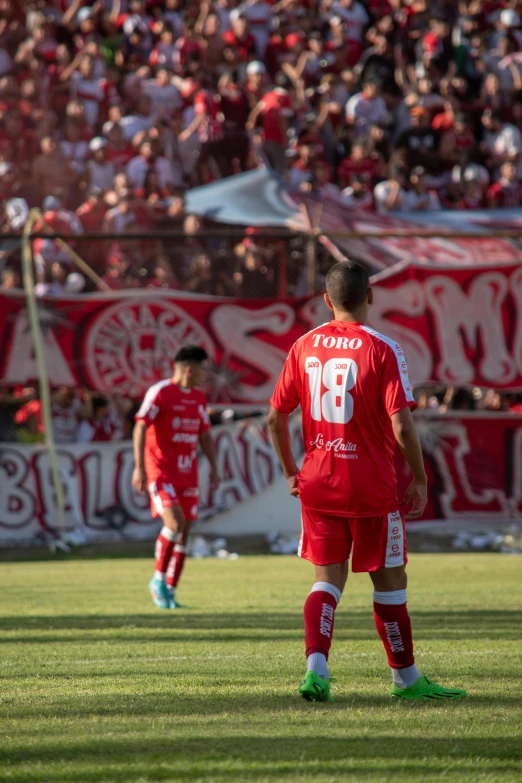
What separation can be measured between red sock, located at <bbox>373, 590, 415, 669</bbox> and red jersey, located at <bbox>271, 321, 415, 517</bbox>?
0.43m

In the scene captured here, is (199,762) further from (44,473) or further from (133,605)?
(44,473)

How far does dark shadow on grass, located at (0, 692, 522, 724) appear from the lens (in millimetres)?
5312

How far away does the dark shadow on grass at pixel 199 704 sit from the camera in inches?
209

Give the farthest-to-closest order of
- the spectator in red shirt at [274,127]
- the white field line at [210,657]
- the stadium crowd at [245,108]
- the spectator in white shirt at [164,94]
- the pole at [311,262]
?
the spectator in white shirt at [164,94] → the spectator in red shirt at [274,127] → the stadium crowd at [245,108] → the pole at [311,262] → the white field line at [210,657]

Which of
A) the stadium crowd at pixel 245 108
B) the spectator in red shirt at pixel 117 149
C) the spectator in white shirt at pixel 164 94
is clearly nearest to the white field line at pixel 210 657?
the stadium crowd at pixel 245 108

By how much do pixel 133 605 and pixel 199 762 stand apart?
20.6 feet

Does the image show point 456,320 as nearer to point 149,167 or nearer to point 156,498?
point 149,167

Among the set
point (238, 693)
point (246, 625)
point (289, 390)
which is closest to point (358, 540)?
point (289, 390)

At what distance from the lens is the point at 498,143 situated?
2108 centimetres

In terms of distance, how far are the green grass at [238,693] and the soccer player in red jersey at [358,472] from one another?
0.36 m

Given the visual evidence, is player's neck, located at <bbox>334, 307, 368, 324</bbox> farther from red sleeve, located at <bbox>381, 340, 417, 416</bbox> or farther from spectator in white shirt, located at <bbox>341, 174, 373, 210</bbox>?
spectator in white shirt, located at <bbox>341, 174, 373, 210</bbox>

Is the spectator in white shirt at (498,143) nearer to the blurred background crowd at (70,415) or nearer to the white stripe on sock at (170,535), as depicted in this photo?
the blurred background crowd at (70,415)

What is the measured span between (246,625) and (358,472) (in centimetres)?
344

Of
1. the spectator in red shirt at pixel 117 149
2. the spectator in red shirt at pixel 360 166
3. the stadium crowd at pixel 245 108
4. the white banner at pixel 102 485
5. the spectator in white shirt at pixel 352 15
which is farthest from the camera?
the spectator in white shirt at pixel 352 15
